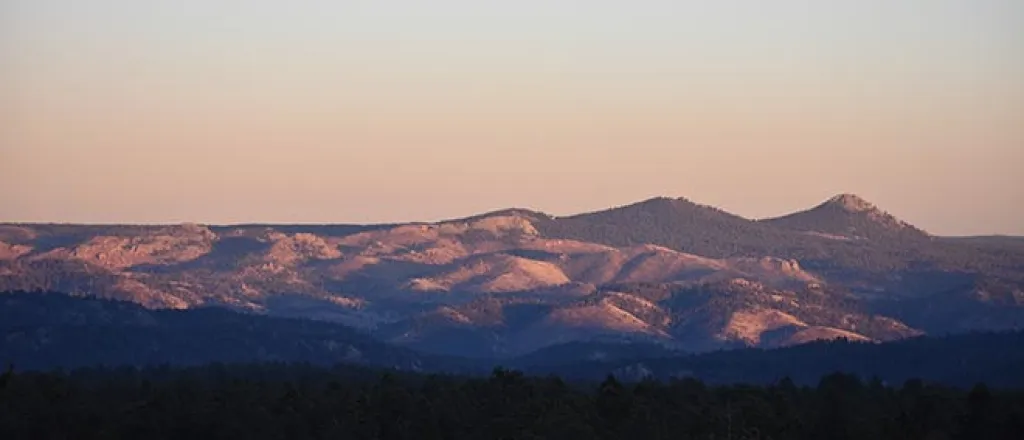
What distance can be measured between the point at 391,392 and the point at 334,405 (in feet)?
24.6

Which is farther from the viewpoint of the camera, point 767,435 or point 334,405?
point 334,405

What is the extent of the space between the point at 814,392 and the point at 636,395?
1721 cm

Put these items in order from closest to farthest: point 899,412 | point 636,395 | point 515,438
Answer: point 515,438
point 899,412
point 636,395

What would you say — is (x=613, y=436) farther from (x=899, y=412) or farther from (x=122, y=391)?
(x=122, y=391)

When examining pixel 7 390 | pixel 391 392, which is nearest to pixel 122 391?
pixel 7 390

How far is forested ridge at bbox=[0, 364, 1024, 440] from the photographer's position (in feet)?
442

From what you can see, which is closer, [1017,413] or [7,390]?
[1017,413]

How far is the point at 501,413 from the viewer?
481 feet

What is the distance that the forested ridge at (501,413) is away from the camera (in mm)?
134625

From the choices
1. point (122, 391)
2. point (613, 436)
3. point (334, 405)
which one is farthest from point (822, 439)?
point (122, 391)

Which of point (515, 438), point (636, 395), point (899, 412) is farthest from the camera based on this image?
point (636, 395)

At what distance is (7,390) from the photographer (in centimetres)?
15375

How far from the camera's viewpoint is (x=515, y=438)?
430ft

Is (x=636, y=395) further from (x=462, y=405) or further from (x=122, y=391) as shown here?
(x=122, y=391)
